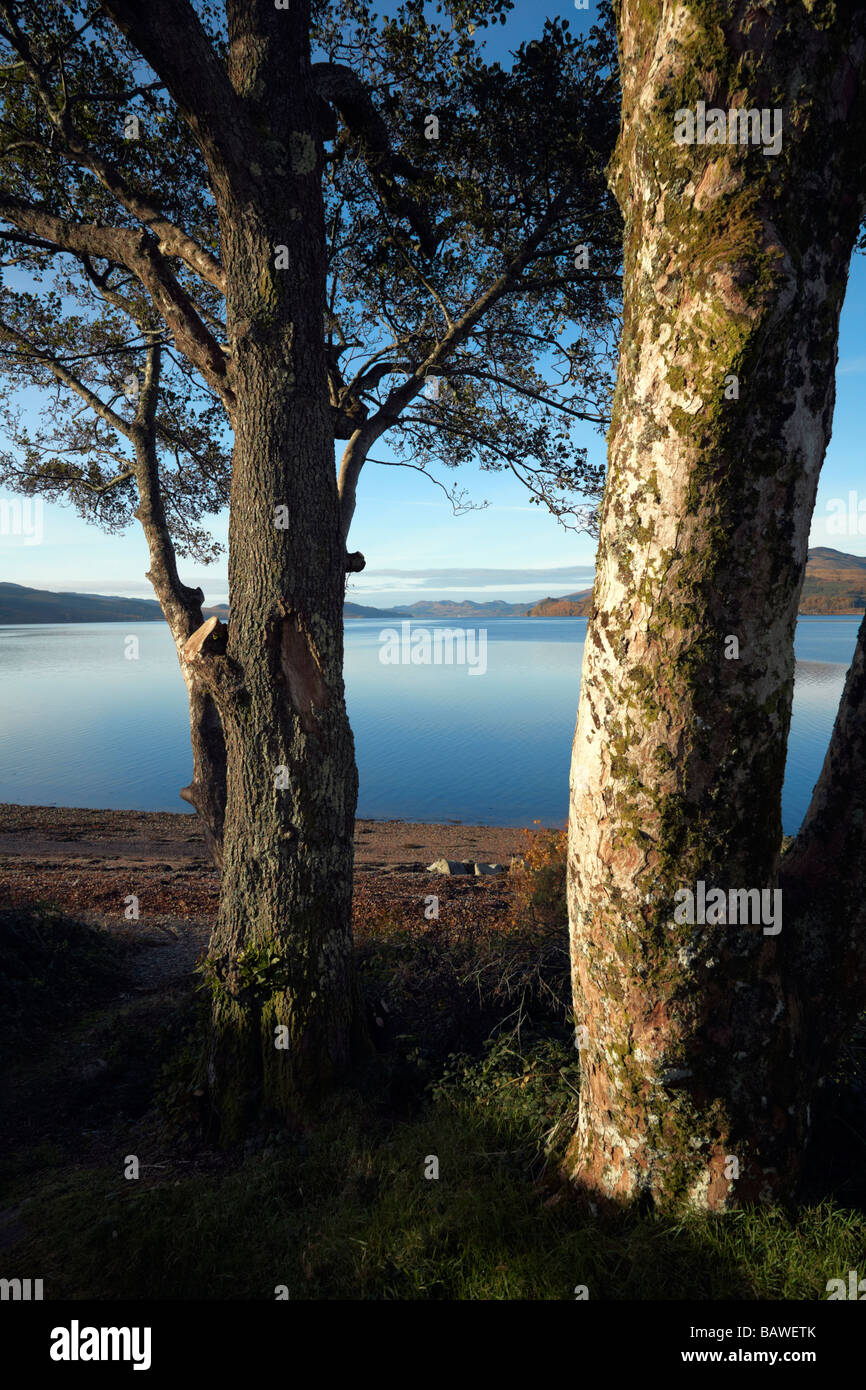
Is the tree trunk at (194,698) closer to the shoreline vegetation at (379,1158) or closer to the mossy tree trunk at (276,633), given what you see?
the shoreline vegetation at (379,1158)

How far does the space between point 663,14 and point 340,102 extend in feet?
14.2

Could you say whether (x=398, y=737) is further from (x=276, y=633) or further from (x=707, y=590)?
(x=707, y=590)

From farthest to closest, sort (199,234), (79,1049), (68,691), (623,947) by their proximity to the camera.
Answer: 1. (68,691)
2. (199,234)
3. (79,1049)
4. (623,947)

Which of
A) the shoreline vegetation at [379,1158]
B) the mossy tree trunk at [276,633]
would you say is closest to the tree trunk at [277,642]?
the mossy tree trunk at [276,633]

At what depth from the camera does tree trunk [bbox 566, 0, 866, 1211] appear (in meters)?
2.76

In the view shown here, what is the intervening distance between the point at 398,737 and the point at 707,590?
35268 mm

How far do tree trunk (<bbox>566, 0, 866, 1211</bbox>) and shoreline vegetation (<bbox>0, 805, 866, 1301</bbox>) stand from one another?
301mm

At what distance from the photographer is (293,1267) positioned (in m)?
3.29

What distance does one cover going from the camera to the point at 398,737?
37906 mm

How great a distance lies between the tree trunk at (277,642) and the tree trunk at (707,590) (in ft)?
6.68

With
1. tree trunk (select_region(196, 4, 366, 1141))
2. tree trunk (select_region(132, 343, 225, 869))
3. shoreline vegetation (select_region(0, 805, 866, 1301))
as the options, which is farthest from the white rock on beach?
tree trunk (select_region(196, 4, 366, 1141))

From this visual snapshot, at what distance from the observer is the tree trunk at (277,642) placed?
4703mm
